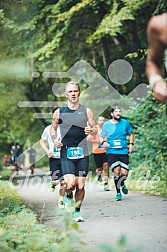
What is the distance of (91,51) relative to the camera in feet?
90.8

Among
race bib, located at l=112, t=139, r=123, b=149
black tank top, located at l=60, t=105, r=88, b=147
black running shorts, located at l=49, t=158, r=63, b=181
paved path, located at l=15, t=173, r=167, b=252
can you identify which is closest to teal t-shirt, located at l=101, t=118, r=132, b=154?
race bib, located at l=112, t=139, r=123, b=149

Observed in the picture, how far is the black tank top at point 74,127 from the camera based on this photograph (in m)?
9.69

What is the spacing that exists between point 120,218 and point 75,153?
4.08 feet

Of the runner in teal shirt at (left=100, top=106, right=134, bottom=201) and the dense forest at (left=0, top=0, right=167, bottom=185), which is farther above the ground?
the dense forest at (left=0, top=0, right=167, bottom=185)

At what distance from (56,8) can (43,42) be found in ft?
6.61

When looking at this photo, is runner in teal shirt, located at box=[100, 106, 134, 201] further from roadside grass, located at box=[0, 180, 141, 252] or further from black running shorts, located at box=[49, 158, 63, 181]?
roadside grass, located at box=[0, 180, 141, 252]

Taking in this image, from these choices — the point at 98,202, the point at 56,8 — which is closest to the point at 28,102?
the point at 56,8

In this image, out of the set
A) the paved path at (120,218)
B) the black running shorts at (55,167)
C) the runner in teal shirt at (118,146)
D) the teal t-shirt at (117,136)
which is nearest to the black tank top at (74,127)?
the paved path at (120,218)

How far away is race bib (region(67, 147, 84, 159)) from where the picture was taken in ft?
31.6

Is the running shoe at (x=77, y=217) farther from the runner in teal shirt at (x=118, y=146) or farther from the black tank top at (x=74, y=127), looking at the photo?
the runner in teal shirt at (x=118, y=146)

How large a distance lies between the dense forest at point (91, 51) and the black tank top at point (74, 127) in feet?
19.6

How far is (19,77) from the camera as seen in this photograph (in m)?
30.5

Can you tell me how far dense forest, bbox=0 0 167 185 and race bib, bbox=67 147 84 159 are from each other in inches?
235

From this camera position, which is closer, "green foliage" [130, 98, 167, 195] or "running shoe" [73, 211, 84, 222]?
"running shoe" [73, 211, 84, 222]
